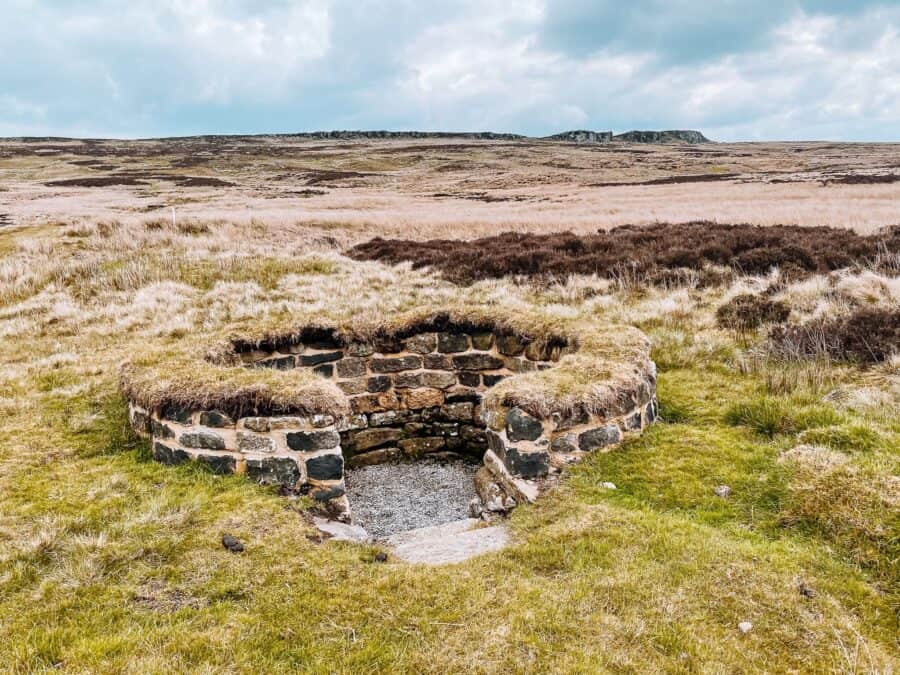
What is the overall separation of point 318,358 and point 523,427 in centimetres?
415

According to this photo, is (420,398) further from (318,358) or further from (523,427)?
(523,427)

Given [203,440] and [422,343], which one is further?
[422,343]

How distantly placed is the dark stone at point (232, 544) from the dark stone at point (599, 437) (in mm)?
3500

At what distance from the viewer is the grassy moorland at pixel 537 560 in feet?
12.3

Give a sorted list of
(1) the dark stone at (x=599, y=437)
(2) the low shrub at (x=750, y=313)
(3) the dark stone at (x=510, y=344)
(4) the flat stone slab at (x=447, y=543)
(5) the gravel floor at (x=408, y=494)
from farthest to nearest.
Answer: (2) the low shrub at (x=750, y=313), (3) the dark stone at (x=510, y=344), (5) the gravel floor at (x=408, y=494), (1) the dark stone at (x=599, y=437), (4) the flat stone slab at (x=447, y=543)

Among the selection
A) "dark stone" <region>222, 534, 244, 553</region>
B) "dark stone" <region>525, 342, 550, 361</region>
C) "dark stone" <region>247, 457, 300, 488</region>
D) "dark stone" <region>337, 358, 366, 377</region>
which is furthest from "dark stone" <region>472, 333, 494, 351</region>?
"dark stone" <region>222, 534, 244, 553</region>

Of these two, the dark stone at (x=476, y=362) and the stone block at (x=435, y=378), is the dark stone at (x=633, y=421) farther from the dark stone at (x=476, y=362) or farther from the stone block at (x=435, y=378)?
the stone block at (x=435, y=378)

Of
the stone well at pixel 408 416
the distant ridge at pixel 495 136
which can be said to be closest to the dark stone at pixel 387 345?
the stone well at pixel 408 416

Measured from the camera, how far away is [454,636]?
383cm

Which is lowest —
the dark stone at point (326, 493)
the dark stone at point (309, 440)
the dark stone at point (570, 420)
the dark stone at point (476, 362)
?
the dark stone at point (326, 493)

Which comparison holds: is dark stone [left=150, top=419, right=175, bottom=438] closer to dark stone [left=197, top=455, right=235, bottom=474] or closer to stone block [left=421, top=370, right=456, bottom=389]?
dark stone [left=197, top=455, right=235, bottom=474]

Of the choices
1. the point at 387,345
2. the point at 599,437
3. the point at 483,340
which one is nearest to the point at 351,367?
the point at 387,345

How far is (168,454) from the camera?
6.59m

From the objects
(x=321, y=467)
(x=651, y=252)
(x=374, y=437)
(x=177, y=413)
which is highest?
(x=651, y=252)
